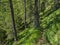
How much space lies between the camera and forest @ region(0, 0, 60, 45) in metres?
20.0

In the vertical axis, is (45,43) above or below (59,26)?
below

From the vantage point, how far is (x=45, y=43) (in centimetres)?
1834

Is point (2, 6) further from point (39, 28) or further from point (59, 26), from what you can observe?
point (59, 26)

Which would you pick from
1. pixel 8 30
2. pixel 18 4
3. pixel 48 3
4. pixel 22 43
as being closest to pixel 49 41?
pixel 22 43

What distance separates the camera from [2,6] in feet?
161

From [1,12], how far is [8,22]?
7.30 meters

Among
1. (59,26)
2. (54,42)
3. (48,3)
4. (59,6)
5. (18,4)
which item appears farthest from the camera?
(48,3)

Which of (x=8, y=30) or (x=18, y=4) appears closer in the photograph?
(x=8, y=30)

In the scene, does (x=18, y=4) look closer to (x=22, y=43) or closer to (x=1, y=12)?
(x=1, y=12)

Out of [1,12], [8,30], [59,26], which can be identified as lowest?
[8,30]

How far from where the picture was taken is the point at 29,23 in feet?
130

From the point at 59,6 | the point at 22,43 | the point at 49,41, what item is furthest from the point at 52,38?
the point at 59,6

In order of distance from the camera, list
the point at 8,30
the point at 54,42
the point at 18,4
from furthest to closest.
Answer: the point at 18,4 → the point at 8,30 → the point at 54,42

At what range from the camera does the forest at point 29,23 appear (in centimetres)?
1995
